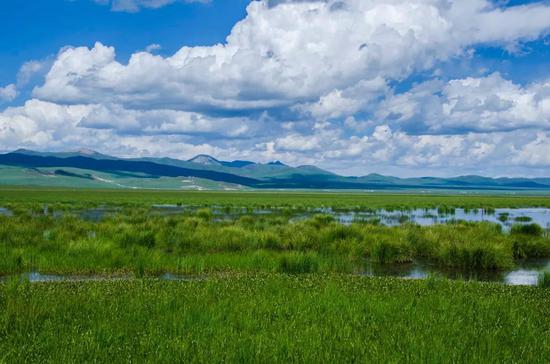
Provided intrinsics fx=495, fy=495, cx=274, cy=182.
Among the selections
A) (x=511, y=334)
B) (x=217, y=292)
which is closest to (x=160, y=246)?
(x=217, y=292)

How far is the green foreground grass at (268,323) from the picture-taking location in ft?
27.7

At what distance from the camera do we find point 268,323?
411 inches

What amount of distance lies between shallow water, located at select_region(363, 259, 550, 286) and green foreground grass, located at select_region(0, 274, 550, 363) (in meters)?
5.76

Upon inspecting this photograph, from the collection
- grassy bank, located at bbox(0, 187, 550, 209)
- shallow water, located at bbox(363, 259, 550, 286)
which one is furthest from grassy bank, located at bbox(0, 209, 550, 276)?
grassy bank, located at bbox(0, 187, 550, 209)

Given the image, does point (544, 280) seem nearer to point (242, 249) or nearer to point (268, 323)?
point (268, 323)

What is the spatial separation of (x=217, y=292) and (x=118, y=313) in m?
3.04

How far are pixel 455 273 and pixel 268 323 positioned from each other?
45.4 feet

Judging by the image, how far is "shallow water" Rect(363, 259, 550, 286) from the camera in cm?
2039

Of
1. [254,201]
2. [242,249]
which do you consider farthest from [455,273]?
[254,201]

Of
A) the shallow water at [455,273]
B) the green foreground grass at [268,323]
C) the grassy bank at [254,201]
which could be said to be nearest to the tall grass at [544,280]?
the shallow water at [455,273]

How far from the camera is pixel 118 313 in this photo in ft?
35.3

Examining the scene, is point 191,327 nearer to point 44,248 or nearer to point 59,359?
point 59,359

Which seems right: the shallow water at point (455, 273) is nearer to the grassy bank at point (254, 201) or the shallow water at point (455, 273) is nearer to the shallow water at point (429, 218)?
the shallow water at point (429, 218)

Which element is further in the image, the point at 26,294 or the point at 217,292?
the point at 217,292
